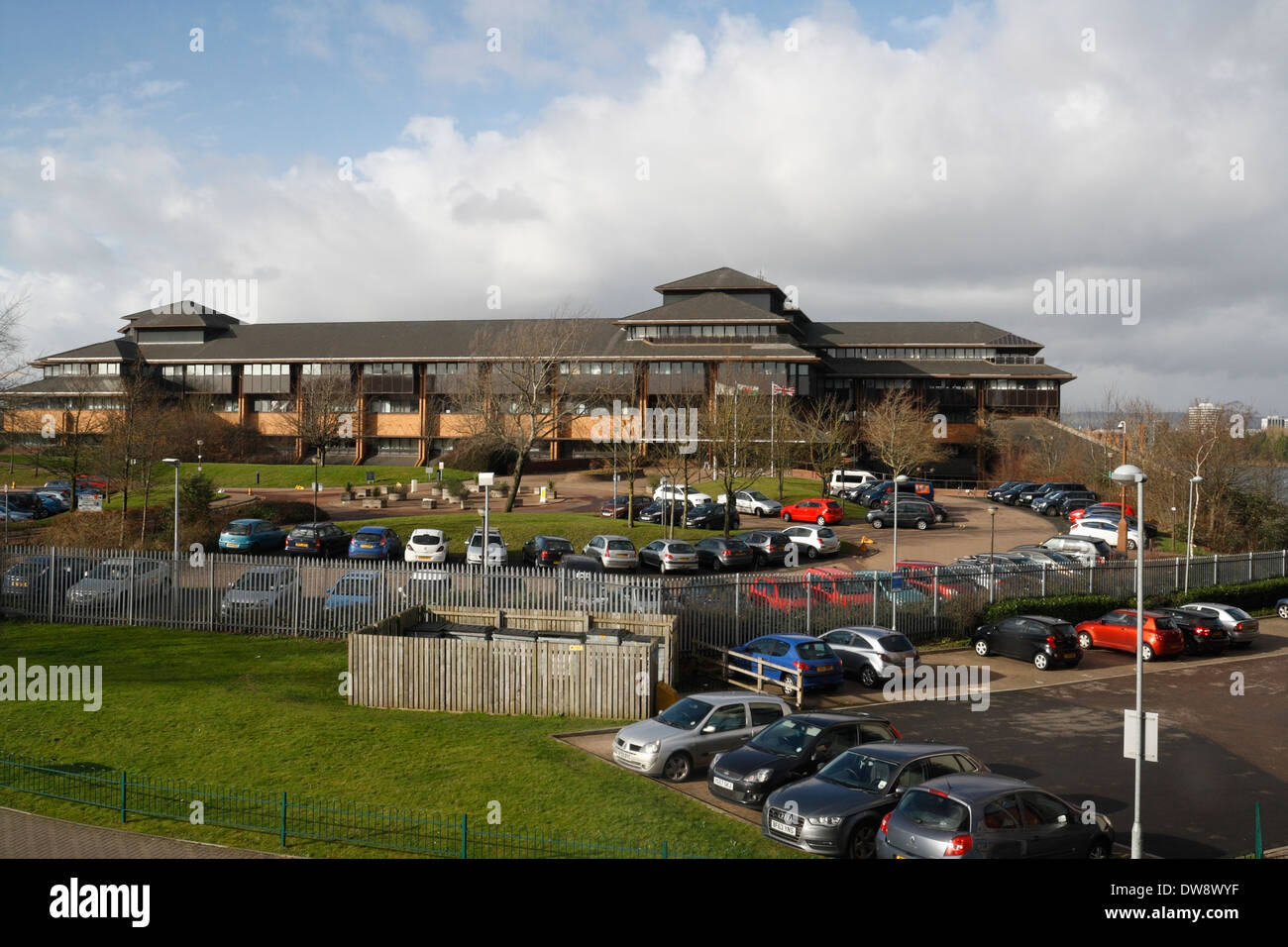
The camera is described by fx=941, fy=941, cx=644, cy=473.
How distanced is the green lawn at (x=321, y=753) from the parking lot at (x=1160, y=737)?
125 centimetres

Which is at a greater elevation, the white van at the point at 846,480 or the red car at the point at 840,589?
the white van at the point at 846,480

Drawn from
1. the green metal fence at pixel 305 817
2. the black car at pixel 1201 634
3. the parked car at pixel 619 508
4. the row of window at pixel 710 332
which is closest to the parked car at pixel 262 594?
the green metal fence at pixel 305 817

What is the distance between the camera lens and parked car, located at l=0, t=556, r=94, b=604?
25.2 m

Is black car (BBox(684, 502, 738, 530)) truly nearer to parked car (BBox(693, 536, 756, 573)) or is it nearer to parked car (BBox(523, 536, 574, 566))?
parked car (BBox(693, 536, 756, 573))

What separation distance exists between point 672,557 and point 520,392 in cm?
1860

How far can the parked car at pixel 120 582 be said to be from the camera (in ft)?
81.4

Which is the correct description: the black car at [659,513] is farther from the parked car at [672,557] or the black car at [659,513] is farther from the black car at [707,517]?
the parked car at [672,557]

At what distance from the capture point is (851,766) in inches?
493

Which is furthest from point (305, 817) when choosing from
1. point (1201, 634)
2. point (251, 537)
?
point (251, 537)

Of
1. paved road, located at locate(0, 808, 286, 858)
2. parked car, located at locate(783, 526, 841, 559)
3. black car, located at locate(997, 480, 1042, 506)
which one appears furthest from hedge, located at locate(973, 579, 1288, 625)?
paved road, located at locate(0, 808, 286, 858)

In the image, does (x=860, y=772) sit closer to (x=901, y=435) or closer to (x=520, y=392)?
(x=520, y=392)

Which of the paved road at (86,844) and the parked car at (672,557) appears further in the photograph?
the parked car at (672,557)
